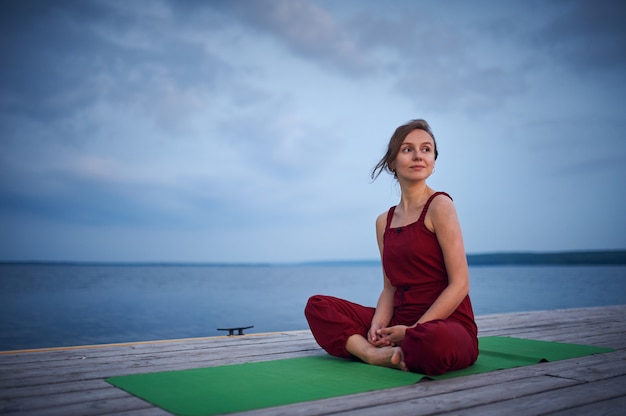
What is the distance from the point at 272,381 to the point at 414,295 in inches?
36.2

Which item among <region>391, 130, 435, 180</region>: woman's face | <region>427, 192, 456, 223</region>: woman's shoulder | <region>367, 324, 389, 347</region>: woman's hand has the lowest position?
<region>367, 324, 389, 347</region>: woman's hand

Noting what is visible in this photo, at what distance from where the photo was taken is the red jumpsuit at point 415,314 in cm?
211

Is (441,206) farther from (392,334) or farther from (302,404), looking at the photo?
(302,404)

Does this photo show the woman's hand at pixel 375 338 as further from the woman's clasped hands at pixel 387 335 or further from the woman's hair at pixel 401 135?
the woman's hair at pixel 401 135

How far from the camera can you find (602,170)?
26906 millimetres

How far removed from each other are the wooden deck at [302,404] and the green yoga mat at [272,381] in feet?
0.25

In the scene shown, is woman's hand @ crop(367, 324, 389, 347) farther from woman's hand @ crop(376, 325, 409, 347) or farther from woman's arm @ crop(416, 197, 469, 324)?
woman's arm @ crop(416, 197, 469, 324)

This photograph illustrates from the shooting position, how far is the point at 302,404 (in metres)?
1.69

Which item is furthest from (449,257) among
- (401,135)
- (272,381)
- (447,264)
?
(272,381)

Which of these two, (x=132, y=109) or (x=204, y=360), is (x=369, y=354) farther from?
(x=132, y=109)

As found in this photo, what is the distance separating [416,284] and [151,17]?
32682 mm

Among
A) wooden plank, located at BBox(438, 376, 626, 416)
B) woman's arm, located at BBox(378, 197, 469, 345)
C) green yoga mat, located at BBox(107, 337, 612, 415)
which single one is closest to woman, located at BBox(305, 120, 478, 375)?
woman's arm, located at BBox(378, 197, 469, 345)

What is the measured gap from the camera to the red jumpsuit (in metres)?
2.11

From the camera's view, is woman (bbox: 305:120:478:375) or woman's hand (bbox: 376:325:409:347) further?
woman's hand (bbox: 376:325:409:347)
